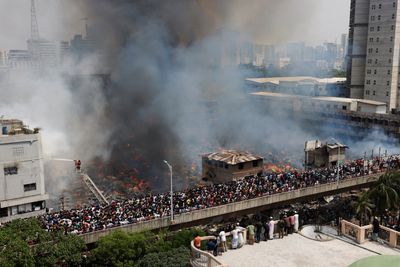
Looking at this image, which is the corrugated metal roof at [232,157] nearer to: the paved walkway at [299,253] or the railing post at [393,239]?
the paved walkway at [299,253]

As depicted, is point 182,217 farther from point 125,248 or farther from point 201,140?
point 201,140

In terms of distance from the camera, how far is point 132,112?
78.1 metres

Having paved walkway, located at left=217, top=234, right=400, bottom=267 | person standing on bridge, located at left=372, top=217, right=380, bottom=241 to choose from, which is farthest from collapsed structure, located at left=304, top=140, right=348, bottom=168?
paved walkway, located at left=217, top=234, right=400, bottom=267

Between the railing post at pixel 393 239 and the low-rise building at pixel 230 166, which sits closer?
the railing post at pixel 393 239

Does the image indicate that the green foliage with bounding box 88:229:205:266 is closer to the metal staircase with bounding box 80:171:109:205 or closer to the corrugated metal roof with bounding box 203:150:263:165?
the corrugated metal roof with bounding box 203:150:263:165

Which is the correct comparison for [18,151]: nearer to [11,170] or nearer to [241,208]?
[11,170]

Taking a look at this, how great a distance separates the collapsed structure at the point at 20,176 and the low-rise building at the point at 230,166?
11.7 metres

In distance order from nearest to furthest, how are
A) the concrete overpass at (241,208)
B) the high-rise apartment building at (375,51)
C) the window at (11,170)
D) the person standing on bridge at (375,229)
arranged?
the person standing on bridge at (375,229)
the concrete overpass at (241,208)
the window at (11,170)
the high-rise apartment building at (375,51)

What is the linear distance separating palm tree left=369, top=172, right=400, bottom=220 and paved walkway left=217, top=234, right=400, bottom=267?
8.23m

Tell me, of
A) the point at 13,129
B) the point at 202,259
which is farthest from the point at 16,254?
the point at 13,129

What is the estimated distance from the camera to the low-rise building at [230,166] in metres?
30.3

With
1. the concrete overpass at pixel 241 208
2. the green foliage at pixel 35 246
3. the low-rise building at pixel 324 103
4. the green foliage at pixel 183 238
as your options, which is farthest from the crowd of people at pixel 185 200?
the low-rise building at pixel 324 103

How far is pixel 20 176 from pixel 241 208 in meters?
12.8

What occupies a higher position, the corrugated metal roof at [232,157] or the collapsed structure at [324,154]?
the corrugated metal roof at [232,157]
